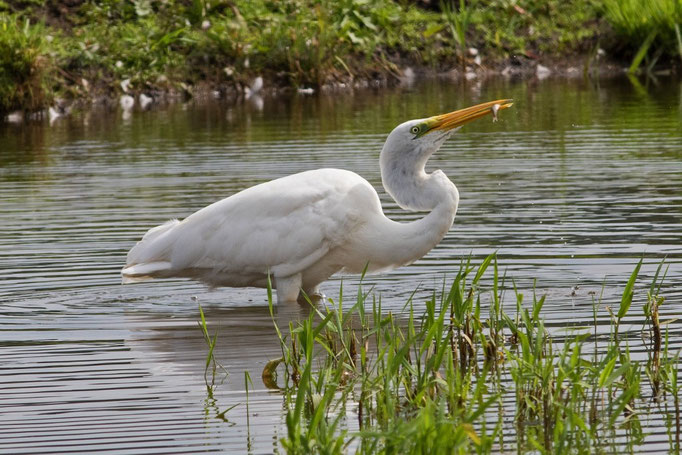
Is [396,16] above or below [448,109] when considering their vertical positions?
above

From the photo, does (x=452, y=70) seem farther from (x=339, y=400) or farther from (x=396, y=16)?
(x=339, y=400)

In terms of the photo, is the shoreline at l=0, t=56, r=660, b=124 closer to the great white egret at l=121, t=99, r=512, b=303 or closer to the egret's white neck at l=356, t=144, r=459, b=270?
the great white egret at l=121, t=99, r=512, b=303

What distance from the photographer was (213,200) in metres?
12.1

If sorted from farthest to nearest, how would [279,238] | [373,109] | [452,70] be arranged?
[452,70] → [373,109] → [279,238]

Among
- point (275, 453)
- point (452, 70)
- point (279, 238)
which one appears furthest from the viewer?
point (452, 70)

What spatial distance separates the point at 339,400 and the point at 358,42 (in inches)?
723

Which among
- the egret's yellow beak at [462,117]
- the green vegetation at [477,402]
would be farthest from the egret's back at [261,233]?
the green vegetation at [477,402]

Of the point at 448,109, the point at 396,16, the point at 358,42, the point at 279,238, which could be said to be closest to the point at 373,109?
the point at 448,109

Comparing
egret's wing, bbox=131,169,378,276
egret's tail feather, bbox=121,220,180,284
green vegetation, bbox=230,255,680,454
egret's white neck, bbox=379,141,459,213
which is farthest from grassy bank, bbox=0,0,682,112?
green vegetation, bbox=230,255,680,454

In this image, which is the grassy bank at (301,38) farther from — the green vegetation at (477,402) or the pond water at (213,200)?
the green vegetation at (477,402)

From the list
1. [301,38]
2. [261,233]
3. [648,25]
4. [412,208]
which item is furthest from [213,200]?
[648,25]

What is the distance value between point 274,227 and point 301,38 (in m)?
14.5

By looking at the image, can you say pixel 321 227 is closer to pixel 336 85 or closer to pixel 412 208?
pixel 412 208

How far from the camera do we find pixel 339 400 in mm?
5426
